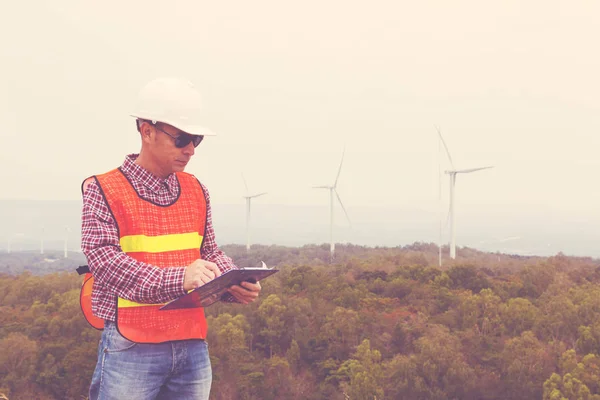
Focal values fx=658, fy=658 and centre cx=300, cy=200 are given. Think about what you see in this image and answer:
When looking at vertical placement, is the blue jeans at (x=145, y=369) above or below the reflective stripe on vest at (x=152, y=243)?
below

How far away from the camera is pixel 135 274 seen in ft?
12.9

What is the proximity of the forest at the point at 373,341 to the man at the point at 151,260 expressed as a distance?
A: 31.5 meters

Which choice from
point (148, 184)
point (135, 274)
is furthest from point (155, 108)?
point (135, 274)

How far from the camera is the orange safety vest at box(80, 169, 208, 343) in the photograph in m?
4.11

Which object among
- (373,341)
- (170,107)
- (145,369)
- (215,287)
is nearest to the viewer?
(215,287)

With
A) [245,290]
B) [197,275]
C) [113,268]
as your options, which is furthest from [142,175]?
[245,290]

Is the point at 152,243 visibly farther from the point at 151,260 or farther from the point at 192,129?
the point at 192,129

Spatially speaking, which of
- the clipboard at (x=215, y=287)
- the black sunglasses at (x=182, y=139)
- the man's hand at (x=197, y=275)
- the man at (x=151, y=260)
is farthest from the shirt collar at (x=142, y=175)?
the clipboard at (x=215, y=287)

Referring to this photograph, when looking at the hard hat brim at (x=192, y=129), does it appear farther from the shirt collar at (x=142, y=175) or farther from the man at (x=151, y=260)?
the shirt collar at (x=142, y=175)

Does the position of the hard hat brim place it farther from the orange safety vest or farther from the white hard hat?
the orange safety vest

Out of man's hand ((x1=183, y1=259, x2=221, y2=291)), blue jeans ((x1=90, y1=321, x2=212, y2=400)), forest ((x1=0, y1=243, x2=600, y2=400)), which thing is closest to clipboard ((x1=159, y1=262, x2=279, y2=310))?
man's hand ((x1=183, y1=259, x2=221, y2=291))

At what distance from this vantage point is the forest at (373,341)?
40625 mm

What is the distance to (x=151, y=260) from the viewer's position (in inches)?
166

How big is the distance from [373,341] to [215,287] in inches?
1772
